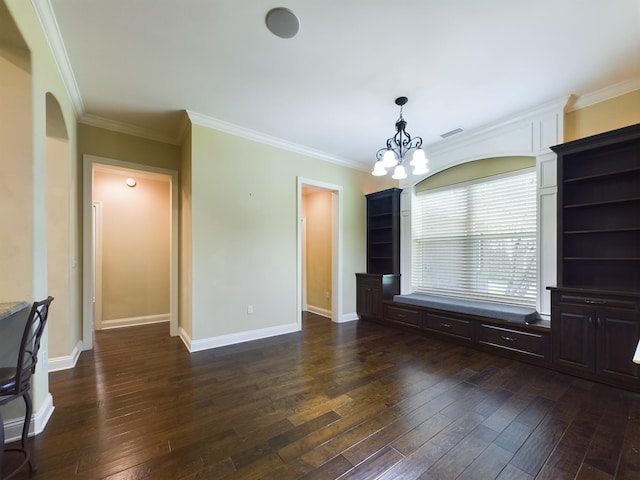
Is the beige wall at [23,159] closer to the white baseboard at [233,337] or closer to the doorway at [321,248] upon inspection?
the white baseboard at [233,337]

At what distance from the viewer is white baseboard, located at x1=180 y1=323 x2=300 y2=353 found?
3512 mm

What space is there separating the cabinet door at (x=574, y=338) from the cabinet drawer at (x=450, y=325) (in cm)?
90

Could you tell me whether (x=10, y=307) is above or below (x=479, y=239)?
below

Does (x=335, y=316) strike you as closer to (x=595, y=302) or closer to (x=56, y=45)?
(x=595, y=302)

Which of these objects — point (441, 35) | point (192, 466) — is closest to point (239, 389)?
point (192, 466)

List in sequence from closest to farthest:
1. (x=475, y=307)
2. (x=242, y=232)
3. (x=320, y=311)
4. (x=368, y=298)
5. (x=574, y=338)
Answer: (x=574, y=338) < (x=475, y=307) < (x=242, y=232) < (x=368, y=298) < (x=320, y=311)

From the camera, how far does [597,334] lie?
2654 mm

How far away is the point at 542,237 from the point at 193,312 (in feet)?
14.6

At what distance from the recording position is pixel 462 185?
4332 millimetres

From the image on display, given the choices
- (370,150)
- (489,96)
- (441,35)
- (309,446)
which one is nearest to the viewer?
(309,446)

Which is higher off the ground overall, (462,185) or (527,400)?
(462,185)

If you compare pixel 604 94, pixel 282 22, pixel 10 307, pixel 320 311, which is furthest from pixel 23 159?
pixel 604 94

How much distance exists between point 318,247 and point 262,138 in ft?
8.27

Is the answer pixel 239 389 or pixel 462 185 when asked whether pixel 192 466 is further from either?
pixel 462 185
